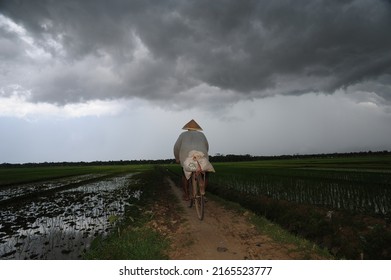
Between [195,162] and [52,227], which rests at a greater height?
[195,162]

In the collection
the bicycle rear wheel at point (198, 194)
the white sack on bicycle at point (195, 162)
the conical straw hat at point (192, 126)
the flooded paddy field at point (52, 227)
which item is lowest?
the flooded paddy field at point (52, 227)

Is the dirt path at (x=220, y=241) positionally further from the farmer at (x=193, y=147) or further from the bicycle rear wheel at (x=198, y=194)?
the farmer at (x=193, y=147)

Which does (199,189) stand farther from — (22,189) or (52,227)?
(22,189)

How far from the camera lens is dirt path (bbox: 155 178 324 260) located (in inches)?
211

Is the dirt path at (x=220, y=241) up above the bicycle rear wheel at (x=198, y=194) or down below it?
below

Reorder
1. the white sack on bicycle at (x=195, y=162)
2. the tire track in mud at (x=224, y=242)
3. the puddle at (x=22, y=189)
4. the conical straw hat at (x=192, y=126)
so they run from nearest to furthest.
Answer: the tire track in mud at (x=224, y=242), the white sack on bicycle at (x=195, y=162), the conical straw hat at (x=192, y=126), the puddle at (x=22, y=189)

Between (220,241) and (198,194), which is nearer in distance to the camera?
(220,241)

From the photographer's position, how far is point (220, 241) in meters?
6.15

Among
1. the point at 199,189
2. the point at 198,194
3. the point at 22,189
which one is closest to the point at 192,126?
the point at 199,189

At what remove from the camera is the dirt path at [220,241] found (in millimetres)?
5363

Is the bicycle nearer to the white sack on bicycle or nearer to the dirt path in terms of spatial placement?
the white sack on bicycle

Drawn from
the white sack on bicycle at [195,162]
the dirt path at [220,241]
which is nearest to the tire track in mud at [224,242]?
the dirt path at [220,241]

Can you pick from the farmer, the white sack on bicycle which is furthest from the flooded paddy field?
the farmer
